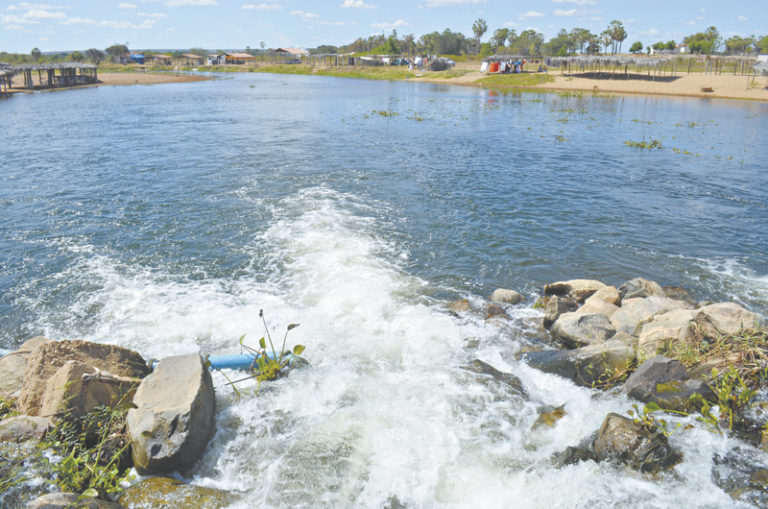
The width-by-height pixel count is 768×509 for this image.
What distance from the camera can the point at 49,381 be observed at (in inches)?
279

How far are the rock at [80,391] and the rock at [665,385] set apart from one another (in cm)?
816

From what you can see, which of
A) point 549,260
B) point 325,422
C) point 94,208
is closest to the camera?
point 325,422

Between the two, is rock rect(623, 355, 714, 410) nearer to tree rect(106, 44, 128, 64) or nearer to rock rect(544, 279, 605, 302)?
rock rect(544, 279, 605, 302)

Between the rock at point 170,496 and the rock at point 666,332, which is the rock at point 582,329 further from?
the rock at point 170,496

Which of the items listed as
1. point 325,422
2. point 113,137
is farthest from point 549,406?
point 113,137

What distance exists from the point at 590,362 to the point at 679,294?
4913 mm

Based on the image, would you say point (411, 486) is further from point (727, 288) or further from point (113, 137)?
point (113, 137)

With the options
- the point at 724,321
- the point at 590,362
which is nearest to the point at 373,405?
the point at 590,362

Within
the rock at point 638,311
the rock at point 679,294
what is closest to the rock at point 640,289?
the rock at point 679,294

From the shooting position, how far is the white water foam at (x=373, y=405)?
6250 millimetres

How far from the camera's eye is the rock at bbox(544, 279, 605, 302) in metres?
12.0

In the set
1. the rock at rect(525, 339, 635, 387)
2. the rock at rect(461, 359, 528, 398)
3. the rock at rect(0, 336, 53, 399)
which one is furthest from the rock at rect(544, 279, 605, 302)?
the rock at rect(0, 336, 53, 399)

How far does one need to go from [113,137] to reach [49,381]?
1212 inches

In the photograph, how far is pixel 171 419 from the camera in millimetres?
6520
